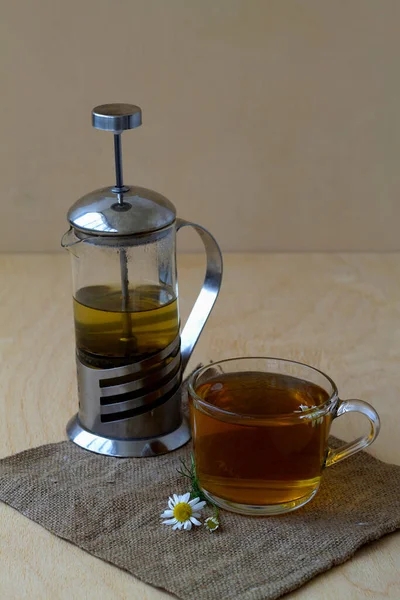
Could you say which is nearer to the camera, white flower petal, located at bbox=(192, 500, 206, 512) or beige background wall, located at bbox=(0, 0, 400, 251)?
white flower petal, located at bbox=(192, 500, 206, 512)

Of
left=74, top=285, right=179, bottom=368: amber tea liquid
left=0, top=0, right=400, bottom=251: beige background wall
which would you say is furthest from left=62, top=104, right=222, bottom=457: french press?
left=0, top=0, right=400, bottom=251: beige background wall

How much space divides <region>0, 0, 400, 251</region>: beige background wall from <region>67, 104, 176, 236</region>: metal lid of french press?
1.44ft

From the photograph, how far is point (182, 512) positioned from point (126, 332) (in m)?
0.14

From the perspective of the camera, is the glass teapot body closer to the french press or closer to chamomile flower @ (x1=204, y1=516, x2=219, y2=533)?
the french press

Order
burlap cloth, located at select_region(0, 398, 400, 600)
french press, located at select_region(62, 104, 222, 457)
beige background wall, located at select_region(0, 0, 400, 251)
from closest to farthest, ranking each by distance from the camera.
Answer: burlap cloth, located at select_region(0, 398, 400, 600) → french press, located at select_region(62, 104, 222, 457) → beige background wall, located at select_region(0, 0, 400, 251)

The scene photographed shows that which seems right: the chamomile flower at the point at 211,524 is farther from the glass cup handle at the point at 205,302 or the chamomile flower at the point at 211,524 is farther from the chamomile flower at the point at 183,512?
the glass cup handle at the point at 205,302

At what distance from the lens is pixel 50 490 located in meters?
0.60

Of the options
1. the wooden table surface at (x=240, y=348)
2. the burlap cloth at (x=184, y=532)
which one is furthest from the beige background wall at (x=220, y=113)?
the burlap cloth at (x=184, y=532)

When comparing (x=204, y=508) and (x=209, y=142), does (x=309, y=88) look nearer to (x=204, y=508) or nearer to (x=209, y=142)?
(x=209, y=142)

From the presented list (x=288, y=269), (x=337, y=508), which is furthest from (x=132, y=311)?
(x=288, y=269)

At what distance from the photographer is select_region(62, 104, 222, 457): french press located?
63 centimetres

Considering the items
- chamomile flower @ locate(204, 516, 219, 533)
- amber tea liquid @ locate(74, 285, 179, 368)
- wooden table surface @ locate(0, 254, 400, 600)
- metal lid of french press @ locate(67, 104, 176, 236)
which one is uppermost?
metal lid of french press @ locate(67, 104, 176, 236)

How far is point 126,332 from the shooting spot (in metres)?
0.63

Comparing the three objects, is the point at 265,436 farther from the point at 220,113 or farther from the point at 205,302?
the point at 220,113
